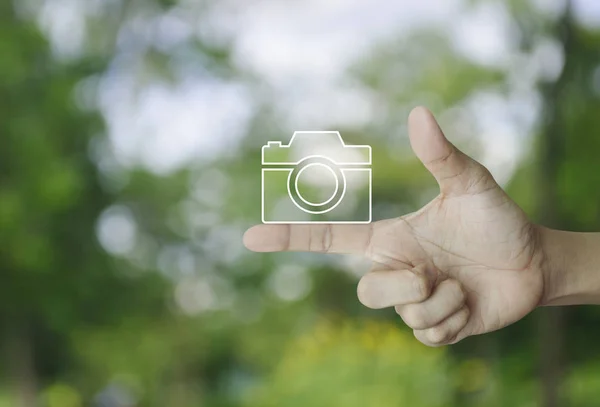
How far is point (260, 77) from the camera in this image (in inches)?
89.5

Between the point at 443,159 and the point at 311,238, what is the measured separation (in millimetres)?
194

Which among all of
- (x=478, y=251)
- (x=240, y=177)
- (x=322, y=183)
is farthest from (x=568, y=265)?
(x=240, y=177)

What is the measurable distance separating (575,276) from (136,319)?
5.47 feet

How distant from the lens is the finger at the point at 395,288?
764mm

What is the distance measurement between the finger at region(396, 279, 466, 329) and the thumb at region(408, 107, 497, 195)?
0.42ft

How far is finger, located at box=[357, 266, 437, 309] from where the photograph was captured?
2.51 feet

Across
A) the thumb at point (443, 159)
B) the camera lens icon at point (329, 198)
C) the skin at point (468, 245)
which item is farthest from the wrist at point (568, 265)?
the camera lens icon at point (329, 198)

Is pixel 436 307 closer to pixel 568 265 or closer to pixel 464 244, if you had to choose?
pixel 464 244

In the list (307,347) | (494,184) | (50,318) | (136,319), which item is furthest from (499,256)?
(50,318)

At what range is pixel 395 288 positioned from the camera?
77 cm

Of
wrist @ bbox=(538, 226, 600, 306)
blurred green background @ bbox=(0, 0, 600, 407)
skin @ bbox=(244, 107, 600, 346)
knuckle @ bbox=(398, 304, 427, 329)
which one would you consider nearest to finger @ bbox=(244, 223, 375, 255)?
skin @ bbox=(244, 107, 600, 346)

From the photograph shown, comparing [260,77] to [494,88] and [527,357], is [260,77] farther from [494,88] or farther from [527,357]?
[527,357]

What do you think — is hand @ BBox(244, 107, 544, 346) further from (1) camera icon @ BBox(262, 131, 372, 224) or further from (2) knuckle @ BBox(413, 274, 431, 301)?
(1) camera icon @ BBox(262, 131, 372, 224)

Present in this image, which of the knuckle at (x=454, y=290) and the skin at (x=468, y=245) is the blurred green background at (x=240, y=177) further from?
the knuckle at (x=454, y=290)
